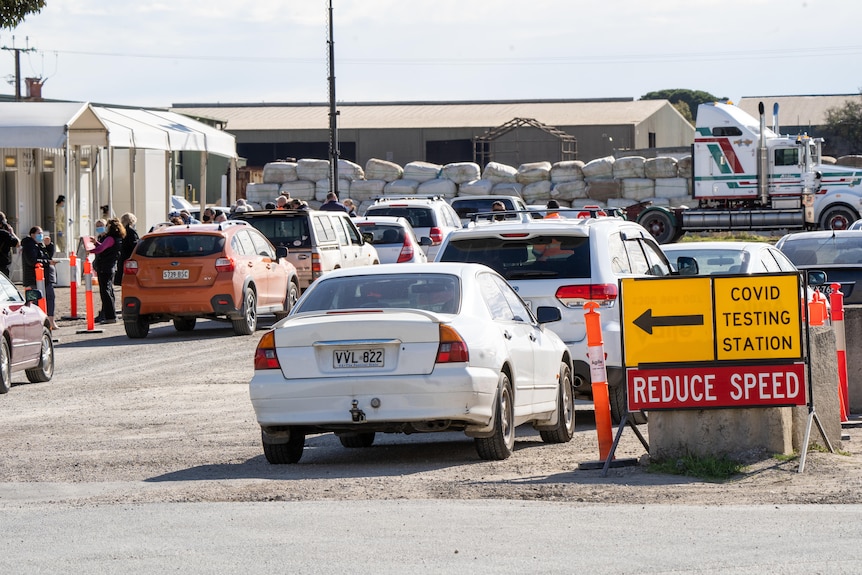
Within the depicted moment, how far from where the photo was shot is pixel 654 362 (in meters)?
10.4

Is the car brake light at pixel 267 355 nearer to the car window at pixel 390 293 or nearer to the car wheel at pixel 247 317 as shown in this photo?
the car window at pixel 390 293

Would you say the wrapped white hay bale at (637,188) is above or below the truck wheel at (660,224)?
above

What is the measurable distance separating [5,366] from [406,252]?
13656mm

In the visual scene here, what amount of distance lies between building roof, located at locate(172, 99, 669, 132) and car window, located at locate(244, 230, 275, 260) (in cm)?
5578

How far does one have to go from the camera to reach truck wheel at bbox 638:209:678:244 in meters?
45.0

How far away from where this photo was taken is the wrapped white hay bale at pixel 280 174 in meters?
53.5

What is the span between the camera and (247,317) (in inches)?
906

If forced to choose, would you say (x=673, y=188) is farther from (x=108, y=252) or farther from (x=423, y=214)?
(x=108, y=252)

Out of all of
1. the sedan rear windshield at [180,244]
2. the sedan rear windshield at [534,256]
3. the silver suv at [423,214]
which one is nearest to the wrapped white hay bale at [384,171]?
the silver suv at [423,214]

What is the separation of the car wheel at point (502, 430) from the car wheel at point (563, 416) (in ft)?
4.11

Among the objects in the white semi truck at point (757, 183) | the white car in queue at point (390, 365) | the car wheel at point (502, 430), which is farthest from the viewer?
the white semi truck at point (757, 183)

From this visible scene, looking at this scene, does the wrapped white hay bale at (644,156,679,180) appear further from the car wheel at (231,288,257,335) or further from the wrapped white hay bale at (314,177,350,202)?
the car wheel at (231,288,257,335)

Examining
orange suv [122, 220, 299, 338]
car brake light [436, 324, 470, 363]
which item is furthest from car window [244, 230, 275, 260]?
car brake light [436, 324, 470, 363]

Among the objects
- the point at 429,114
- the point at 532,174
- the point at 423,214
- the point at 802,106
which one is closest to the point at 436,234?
the point at 423,214
